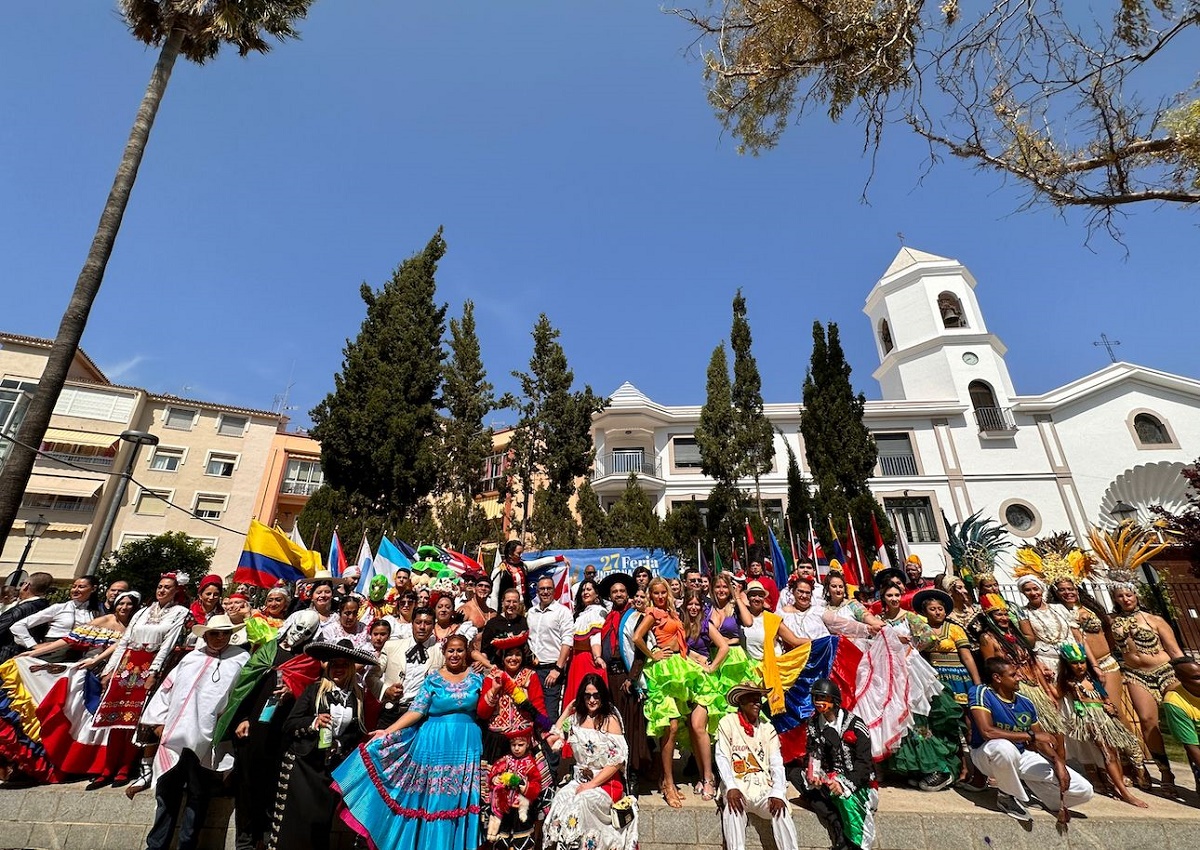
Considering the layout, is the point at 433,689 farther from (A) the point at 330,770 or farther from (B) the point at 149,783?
(B) the point at 149,783

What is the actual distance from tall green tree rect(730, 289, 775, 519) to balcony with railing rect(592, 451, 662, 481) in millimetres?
4486

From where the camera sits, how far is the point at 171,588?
5.36 meters

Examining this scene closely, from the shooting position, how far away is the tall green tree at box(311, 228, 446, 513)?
18.1 metres

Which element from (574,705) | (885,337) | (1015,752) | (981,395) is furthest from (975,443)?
(574,705)

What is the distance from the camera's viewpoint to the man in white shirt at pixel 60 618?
5453 mm

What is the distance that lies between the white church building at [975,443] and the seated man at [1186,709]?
669 inches

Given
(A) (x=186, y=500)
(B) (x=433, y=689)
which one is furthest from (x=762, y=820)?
(A) (x=186, y=500)

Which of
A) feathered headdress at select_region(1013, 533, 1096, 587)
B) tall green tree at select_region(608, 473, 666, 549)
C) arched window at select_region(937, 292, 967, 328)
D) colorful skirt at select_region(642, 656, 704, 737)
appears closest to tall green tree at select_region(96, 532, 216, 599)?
tall green tree at select_region(608, 473, 666, 549)

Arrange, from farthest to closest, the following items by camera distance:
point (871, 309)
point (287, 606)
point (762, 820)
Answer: point (871, 309)
point (287, 606)
point (762, 820)

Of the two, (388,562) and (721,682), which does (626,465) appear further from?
(721,682)

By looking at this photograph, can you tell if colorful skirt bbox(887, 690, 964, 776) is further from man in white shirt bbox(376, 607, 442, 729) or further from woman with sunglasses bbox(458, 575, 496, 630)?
man in white shirt bbox(376, 607, 442, 729)

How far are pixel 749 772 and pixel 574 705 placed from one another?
1428mm

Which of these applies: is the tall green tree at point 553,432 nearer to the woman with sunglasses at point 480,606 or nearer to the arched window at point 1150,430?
the woman with sunglasses at point 480,606

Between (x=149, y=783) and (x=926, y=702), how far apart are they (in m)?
7.24
